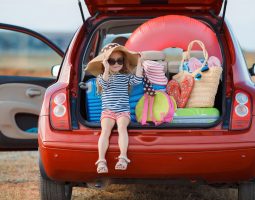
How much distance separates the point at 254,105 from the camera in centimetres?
478

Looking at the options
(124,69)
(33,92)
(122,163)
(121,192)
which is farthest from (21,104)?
(122,163)

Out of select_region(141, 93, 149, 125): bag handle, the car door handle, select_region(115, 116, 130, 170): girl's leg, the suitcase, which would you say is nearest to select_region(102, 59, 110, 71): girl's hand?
select_region(141, 93, 149, 125): bag handle

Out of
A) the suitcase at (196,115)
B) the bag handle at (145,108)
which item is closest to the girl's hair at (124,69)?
the bag handle at (145,108)

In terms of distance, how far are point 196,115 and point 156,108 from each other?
30 cm

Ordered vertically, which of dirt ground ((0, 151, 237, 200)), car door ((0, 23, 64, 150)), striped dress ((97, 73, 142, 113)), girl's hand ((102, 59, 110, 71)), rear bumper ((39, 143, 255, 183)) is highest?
car door ((0, 23, 64, 150))

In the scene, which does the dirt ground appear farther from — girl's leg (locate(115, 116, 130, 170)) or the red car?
girl's leg (locate(115, 116, 130, 170))

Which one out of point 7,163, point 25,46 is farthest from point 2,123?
point 25,46

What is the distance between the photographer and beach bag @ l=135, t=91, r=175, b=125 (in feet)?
15.9

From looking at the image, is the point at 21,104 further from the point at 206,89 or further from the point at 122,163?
the point at 122,163

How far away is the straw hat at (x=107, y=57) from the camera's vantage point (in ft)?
16.4

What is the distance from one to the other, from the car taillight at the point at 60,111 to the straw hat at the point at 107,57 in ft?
1.13

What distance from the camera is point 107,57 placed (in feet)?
16.3

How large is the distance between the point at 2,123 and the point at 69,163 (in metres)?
2.28

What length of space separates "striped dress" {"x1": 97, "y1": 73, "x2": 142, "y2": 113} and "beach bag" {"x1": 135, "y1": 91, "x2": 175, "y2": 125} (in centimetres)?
11
